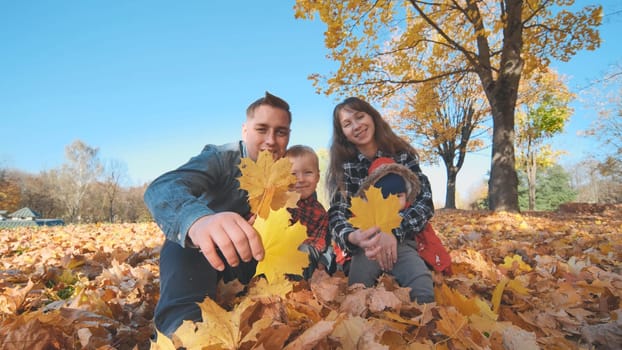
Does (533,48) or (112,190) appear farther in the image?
(112,190)

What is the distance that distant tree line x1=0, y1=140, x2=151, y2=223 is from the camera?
27.4 m

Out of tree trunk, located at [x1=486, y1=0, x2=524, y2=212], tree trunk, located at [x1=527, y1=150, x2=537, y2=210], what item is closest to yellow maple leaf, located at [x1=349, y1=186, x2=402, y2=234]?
tree trunk, located at [x1=486, y1=0, x2=524, y2=212]

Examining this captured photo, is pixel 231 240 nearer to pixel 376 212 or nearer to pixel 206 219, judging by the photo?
pixel 206 219

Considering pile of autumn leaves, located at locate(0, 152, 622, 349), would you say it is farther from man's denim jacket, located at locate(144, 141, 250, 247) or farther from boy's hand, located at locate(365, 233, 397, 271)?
man's denim jacket, located at locate(144, 141, 250, 247)

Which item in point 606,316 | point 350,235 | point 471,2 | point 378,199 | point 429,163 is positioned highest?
point 471,2

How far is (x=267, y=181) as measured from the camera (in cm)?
85

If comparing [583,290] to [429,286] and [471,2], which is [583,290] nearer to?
[429,286]

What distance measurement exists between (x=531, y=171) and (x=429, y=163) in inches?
333

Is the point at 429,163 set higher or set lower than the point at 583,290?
higher

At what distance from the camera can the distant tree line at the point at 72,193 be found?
2735cm

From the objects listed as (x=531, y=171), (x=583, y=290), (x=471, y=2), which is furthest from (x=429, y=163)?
(x=583, y=290)

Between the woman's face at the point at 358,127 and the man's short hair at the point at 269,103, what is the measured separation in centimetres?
47

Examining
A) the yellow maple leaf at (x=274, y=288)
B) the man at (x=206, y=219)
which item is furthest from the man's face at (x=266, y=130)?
the yellow maple leaf at (x=274, y=288)

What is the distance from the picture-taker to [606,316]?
132 cm
